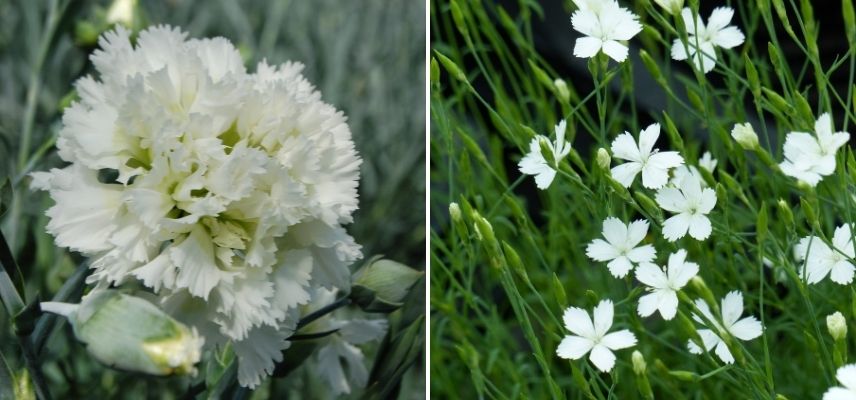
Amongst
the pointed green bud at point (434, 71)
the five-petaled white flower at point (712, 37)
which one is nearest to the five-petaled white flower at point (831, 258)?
the five-petaled white flower at point (712, 37)

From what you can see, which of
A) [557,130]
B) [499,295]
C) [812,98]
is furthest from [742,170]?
[812,98]

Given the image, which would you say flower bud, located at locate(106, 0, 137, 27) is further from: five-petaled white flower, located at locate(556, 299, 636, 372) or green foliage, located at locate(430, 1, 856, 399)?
five-petaled white flower, located at locate(556, 299, 636, 372)

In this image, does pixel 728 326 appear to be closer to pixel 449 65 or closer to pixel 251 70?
pixel 449 65

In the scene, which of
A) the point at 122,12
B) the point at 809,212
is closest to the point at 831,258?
the point at 809,212

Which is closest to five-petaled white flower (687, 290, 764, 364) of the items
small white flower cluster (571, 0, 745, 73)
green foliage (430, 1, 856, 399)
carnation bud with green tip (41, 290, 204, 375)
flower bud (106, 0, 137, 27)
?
green foliage (430, 1, 856, 399)

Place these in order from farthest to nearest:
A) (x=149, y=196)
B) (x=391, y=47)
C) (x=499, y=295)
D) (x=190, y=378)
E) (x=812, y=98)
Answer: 1. (x=812, y=98)
2. (x=499, y=295)
3. (x=391, y=47)
4. (x=190, y=378)
5. (x=149, y=196)

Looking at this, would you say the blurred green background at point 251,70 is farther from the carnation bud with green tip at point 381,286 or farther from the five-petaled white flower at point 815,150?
the five-petaled white flower at point 815,150

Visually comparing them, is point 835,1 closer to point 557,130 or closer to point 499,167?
point 499,167
